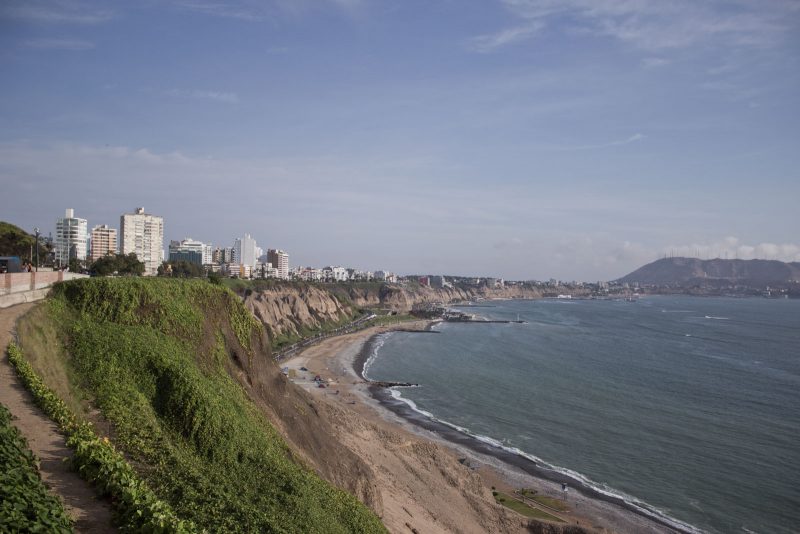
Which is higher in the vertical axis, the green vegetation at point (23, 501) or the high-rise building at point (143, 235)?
the high-rise building at point (143, 235)

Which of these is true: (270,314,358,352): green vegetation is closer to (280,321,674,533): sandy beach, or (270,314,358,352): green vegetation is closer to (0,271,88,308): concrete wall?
(280,321,674,533): sandy beach

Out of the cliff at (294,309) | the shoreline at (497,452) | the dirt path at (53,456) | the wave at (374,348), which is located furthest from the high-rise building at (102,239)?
the dirt path at (53,456)

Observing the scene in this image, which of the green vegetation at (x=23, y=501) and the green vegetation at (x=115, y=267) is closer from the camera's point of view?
the green vegetation at (x=23, y=501)

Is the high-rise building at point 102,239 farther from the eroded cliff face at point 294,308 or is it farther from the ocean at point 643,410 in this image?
the ocean at point 643,410

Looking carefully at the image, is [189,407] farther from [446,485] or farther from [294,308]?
[294,308]

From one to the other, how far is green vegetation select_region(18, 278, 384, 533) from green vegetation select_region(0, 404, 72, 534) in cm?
328

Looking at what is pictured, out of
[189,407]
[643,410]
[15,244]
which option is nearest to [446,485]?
[189,407]

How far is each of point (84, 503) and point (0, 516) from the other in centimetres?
341

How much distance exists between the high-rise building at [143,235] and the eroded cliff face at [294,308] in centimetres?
5088

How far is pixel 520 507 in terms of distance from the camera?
102ft

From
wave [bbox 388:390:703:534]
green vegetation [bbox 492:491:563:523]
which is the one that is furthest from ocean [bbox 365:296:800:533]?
green vegetation [bbox 492:491:563:523]

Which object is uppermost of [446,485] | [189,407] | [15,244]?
[15,244]

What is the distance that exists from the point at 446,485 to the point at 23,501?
27.7m

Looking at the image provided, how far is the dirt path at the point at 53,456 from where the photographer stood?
30.6ft
